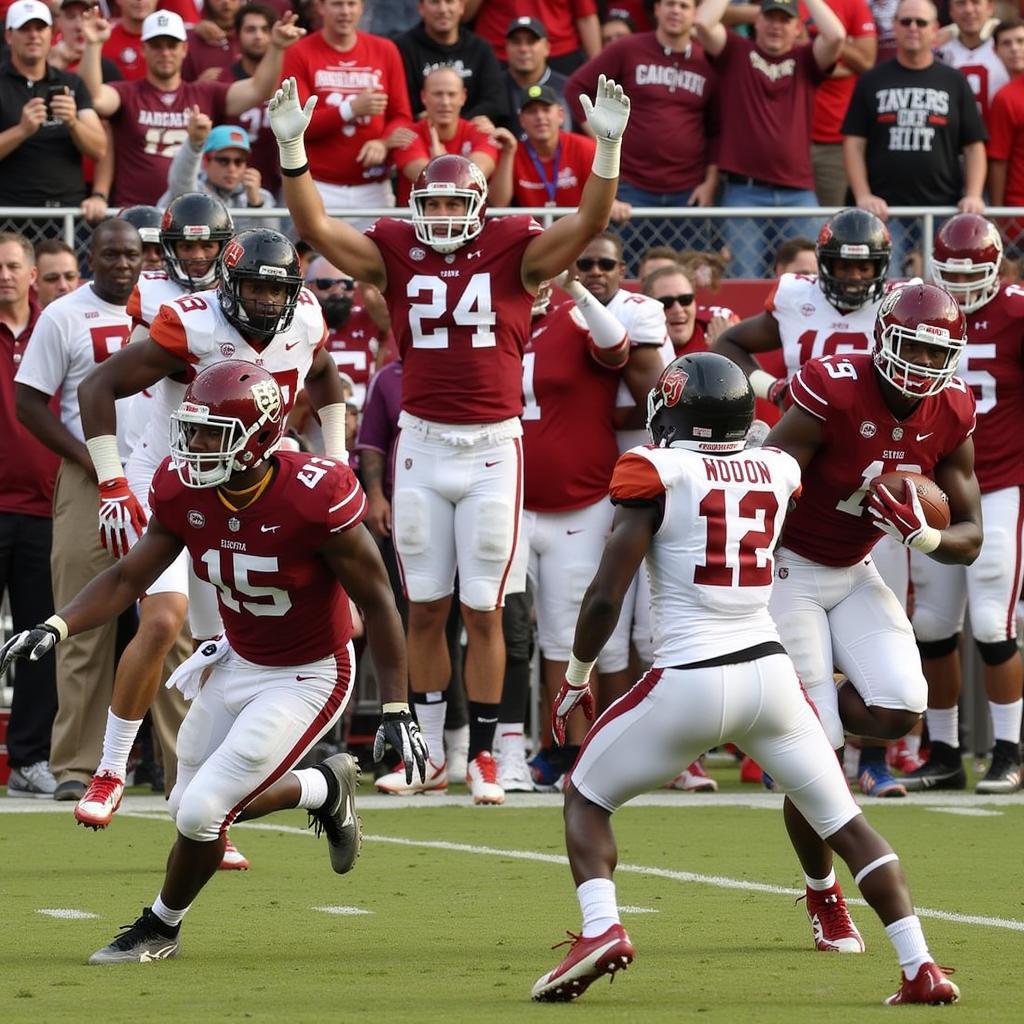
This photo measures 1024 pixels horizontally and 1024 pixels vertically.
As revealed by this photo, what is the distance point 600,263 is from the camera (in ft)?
27.9

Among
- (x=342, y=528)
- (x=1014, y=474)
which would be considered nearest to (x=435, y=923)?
(x=342, y=528)

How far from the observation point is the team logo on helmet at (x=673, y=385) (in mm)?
4547

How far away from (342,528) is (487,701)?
3166mm

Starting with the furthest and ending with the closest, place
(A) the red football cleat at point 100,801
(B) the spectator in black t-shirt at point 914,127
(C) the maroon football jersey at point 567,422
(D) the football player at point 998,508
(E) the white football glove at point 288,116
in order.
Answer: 1. (B) the spectator in black t-shirt at point 914,127
2. (C) the maroon football jersey at point 567,422
3. (D) the football player at point 998,508
4. (E) the white football glove at point 288,116
5. (A) the red football cleat at point 100,801

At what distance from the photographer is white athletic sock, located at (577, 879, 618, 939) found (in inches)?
168

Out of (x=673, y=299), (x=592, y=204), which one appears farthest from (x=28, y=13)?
(x=592, y=204)

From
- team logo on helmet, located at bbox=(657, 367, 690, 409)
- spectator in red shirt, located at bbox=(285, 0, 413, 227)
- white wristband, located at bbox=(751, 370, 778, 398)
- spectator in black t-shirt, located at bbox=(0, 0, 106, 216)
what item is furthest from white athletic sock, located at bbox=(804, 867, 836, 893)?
spectator in black t-shirt, located at bbox=(0, 0, 106, 216)

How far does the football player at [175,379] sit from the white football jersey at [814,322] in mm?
2056

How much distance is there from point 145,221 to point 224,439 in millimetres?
3751

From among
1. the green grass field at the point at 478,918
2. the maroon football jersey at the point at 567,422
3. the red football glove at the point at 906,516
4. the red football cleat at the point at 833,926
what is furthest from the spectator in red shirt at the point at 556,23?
the red football cleat at the point at 833,926

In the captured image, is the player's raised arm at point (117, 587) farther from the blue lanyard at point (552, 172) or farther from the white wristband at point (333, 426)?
the blue lanyard at point (552, 172)

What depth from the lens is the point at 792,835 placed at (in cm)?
508

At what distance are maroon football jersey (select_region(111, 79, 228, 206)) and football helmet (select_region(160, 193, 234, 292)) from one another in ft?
10.8

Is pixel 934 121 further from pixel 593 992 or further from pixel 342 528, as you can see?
pixel 593 992
